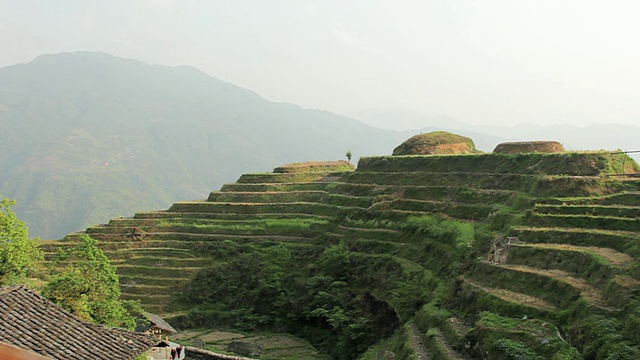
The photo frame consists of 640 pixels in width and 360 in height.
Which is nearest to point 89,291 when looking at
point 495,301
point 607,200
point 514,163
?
point 495,301

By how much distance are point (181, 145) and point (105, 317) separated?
178692mm

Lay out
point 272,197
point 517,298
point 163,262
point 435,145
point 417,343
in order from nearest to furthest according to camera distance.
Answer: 1. point 517,298
2. point 417,343
3. point 163,262
4. point 435,145
5. point 272,197

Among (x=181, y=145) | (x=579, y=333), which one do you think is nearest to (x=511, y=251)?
(x=579, y=333)

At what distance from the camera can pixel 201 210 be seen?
45.5m

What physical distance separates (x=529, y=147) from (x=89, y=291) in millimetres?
25010

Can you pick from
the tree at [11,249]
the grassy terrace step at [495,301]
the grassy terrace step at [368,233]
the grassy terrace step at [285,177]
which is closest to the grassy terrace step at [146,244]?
the grassy terrace step at [285,177]

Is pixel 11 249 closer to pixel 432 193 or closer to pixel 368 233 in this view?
pixel 368 233

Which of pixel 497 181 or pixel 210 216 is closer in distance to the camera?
pixel 497 181

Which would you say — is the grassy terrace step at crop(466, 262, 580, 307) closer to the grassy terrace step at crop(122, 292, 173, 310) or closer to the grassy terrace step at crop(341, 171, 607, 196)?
the grassy terrace step at crop(341, 171, 607, 196)

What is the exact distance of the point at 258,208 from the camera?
4372 cm

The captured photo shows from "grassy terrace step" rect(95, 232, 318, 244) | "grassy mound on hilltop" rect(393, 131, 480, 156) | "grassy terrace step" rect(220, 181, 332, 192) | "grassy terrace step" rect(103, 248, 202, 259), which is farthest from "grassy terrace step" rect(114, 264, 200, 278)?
"grassy mound on hilltop" rect(393, 131, 480, 156)

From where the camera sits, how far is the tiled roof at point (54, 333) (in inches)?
468

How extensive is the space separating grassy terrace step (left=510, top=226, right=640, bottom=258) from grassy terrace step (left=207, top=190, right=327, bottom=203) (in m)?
23.4

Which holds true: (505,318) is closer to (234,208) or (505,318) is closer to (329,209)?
(329,209)
